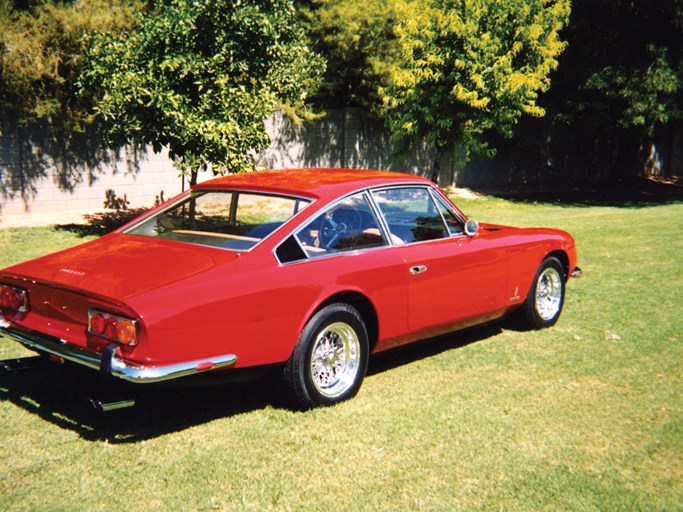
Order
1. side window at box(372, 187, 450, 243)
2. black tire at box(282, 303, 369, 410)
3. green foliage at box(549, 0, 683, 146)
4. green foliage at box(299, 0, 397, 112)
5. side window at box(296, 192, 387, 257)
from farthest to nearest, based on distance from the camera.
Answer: green foliage at box(549, 0, 683, 146) < green foliage at box(299, 0, 397, 112) < side window at box(372, 187, 450, 243) < side window at box(296, 192, 387, 257) < black tire at box(282, 303, 369, 410)

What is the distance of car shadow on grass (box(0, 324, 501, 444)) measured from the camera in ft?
14.2

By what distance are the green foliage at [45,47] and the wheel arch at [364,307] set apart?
9504mm

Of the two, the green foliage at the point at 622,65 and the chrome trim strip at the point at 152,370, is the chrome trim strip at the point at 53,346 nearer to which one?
the chrome trim strip at the point at 152,370

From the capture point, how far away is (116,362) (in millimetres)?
4004

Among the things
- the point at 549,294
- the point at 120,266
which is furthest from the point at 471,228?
the point at 120,266

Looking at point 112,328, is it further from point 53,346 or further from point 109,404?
point 53,346

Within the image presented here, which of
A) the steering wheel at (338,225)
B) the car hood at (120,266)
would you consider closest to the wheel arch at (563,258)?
the steering wheel at (338,225)

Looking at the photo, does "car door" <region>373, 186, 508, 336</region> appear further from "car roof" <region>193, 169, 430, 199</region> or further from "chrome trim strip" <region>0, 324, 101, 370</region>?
"chrome trim strip" <region>0, 324, 101, 370</region>

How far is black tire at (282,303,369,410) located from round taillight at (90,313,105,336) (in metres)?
1.16

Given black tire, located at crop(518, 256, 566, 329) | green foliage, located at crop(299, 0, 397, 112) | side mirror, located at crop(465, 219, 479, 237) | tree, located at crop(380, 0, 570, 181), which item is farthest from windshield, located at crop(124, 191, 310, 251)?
green foliage, located at crop(299, 0, 397, 112)

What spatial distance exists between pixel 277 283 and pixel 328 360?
29.7 inches

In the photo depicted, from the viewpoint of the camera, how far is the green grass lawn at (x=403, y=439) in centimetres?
380

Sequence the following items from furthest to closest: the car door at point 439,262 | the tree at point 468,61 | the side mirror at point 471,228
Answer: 1. the tree at point 468,61
2. the side mirror at point 471,228
3. the car door at point 439,262

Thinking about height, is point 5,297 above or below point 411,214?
below
